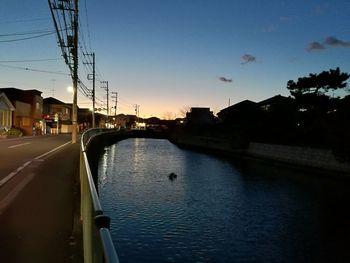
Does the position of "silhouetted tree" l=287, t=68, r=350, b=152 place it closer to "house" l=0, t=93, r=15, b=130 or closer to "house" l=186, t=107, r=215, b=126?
"house" l=0, t=93, r=15, b=130

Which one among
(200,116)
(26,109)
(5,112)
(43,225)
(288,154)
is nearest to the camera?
(43,225)

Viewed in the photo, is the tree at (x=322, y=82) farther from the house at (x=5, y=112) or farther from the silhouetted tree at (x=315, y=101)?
the house at (x=5, y=112)

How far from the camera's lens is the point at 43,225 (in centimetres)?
818

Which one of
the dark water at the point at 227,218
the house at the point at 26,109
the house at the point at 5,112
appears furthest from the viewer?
the house at the point at 26,109

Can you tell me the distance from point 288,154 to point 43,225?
36044 mm

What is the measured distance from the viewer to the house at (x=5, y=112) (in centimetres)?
5091

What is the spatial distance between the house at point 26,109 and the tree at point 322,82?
34.8m

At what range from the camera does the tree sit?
45.2 meters

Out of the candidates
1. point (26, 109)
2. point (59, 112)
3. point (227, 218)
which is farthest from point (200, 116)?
point (227, 218)

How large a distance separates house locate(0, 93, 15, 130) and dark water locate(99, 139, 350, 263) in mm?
24004

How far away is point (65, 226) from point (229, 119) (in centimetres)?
6717

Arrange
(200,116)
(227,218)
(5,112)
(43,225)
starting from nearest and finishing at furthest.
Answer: (43,225) → (227,218) → (5,112) → (200,116)

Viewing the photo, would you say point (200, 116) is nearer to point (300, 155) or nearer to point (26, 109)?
point (26, 109)

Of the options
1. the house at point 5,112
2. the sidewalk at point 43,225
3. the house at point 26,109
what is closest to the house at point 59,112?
the house at point 26,109
